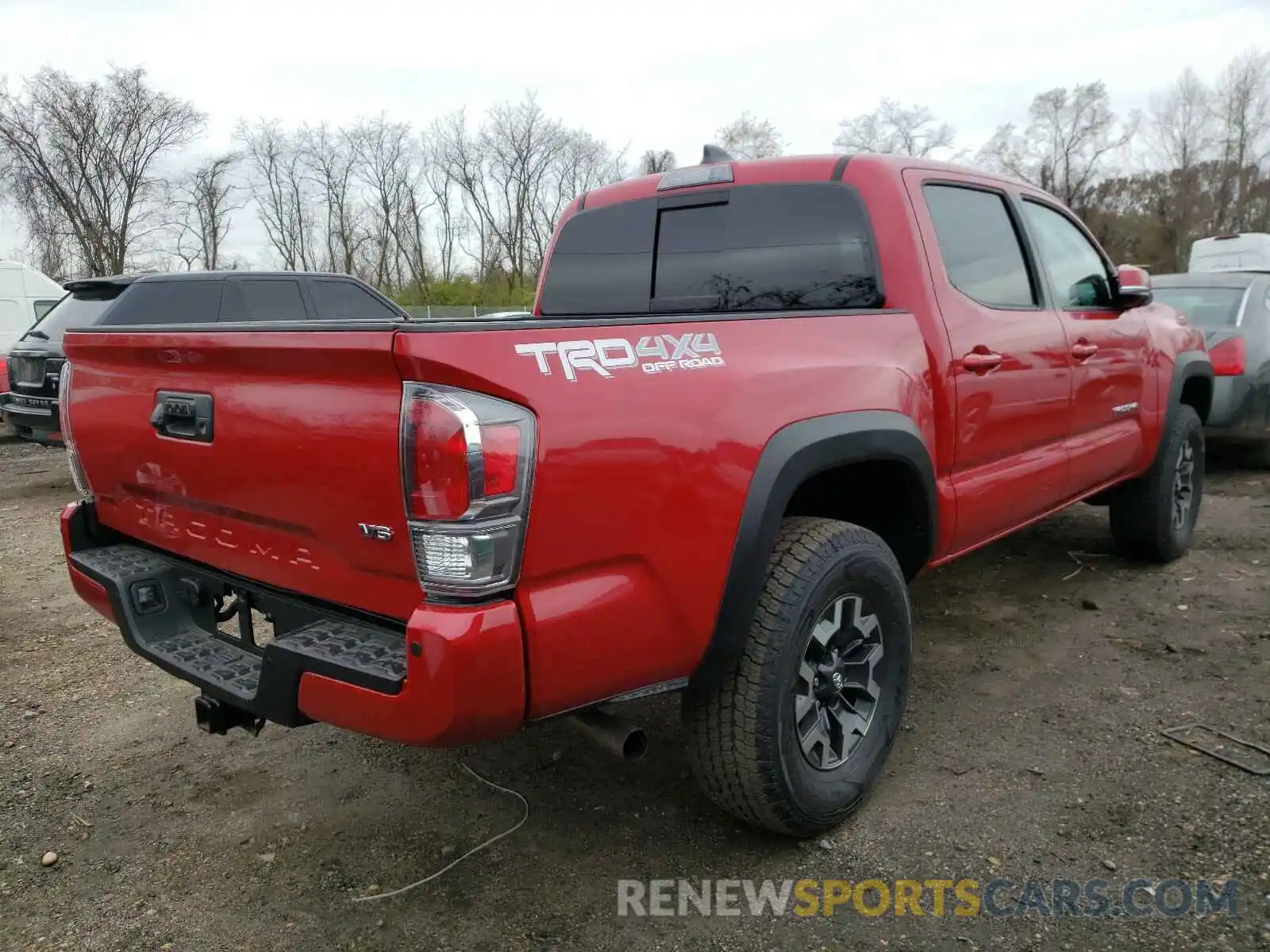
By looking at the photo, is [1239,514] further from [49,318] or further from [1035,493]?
[49,318]

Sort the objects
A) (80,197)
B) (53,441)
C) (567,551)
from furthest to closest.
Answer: (80,197) → (53,441) → (567,551)

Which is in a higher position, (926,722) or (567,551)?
(567,551)

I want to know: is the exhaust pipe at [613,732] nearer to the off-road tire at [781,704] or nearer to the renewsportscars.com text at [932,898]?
the off-road tire at [781,704]

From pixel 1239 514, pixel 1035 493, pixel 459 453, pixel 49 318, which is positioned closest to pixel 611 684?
pixel 459 453

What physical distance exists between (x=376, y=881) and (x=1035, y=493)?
9.08ft

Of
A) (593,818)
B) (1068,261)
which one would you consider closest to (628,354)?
(593,818)

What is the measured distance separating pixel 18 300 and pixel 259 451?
1566cm

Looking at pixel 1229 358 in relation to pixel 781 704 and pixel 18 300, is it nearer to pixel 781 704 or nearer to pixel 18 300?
pixel 781 704

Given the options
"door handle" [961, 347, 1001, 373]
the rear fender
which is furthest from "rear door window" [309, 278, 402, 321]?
the rear fender

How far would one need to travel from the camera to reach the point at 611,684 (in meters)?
2.04

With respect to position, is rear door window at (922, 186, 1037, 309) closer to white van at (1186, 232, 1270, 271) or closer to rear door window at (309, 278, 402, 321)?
rear door window at (309, 278, 402, 321)

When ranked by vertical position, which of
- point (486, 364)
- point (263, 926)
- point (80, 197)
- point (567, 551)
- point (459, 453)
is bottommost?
point (263, 926)

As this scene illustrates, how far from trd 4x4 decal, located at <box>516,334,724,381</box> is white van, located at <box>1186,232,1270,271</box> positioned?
64.5 ft

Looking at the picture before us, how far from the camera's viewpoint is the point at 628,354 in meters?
2.04
